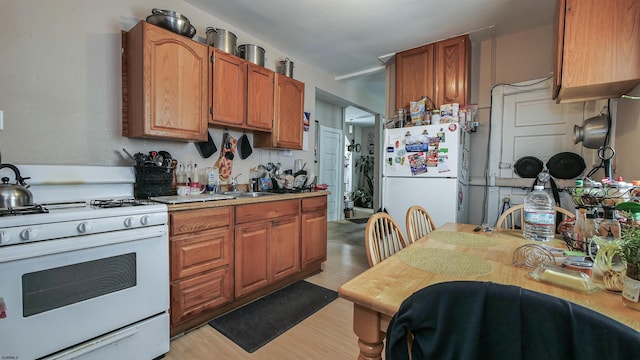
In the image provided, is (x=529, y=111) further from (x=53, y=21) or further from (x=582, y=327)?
(x=53, y=21)

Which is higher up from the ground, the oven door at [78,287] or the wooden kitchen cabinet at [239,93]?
the wooden kitchen cabinet at [239,93]

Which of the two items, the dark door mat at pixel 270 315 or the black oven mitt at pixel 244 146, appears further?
the black oven mitt at pixel 244 146

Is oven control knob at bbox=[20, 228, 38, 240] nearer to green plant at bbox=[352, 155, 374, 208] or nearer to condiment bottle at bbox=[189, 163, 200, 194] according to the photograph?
condiment bottle at bbox=[189, 163, 200, 194]

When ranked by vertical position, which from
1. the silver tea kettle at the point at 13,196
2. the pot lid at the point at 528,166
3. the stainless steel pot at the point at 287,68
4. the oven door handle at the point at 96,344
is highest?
the stainless steel pot at the point at 287,68

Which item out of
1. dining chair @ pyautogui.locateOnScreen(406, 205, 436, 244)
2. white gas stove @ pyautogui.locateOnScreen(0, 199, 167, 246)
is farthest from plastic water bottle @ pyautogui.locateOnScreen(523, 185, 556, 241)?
white gas stove @ pyautogui.locateOnScreen(0, 199, 167, 246)

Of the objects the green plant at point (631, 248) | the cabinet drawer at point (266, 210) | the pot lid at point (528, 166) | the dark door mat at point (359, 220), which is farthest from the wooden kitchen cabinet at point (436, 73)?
the dark door mat at point (359, 220)

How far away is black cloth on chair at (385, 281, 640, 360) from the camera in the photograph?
0.35m

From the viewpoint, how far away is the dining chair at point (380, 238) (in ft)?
3.87

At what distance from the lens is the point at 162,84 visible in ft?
6.35

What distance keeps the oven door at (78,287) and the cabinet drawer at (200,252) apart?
98 mm

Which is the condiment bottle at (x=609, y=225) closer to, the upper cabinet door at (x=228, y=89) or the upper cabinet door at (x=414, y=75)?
the upper cabinet door at (x=414, y=75)

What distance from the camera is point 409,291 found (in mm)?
802

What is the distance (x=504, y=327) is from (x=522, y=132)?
317cm

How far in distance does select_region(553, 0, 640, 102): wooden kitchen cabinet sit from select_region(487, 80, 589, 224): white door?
106cm
